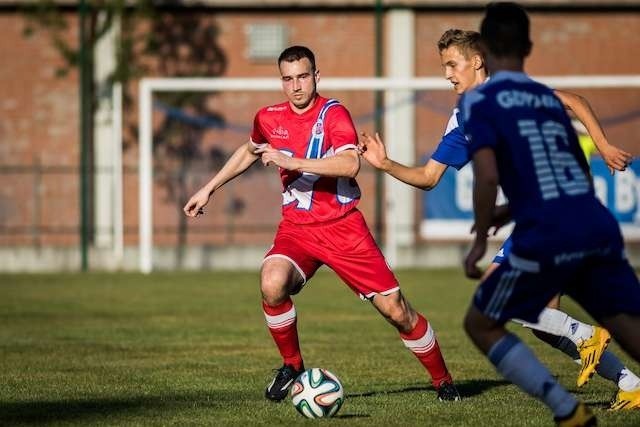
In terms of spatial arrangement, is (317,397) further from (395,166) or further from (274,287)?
(395,166)

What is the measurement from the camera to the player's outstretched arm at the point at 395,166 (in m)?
7.38

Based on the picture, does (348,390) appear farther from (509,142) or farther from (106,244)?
(106,244)

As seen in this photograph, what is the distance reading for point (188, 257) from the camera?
24.2 metres

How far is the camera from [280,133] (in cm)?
860

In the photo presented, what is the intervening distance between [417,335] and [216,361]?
9.08ft

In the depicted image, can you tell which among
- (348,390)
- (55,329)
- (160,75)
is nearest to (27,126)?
(160,75)

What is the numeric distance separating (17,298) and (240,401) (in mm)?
9757

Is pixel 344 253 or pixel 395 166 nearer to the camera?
pixel 395 166

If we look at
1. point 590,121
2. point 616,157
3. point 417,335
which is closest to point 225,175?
point 417,335

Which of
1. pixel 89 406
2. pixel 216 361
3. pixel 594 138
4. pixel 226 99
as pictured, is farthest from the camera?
pixel 226 99

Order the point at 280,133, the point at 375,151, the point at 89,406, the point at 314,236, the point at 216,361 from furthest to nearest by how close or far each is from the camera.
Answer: the point at 216,361
the point at 280,133
the point at 314,236
the point at 89,406
the point at 375,151

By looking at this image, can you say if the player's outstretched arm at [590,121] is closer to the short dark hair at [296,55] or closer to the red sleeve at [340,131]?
the red sleeve at [340,131]

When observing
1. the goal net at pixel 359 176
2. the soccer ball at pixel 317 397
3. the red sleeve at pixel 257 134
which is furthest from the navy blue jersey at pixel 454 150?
the goal net at pixel 359 176

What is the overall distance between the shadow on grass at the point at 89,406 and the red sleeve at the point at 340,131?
1.66 meters
